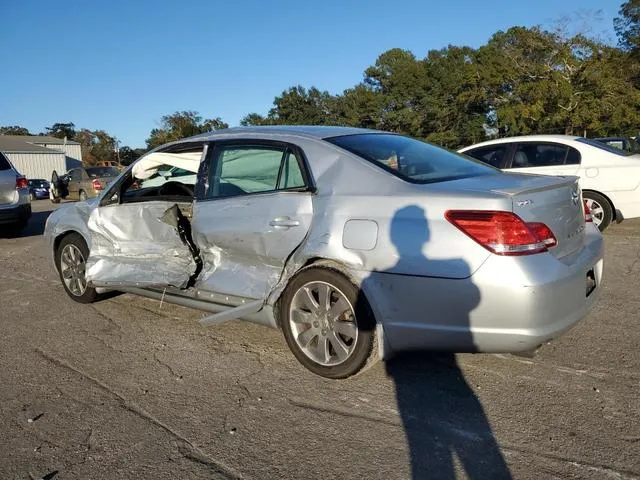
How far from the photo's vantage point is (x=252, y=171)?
4.21 meters

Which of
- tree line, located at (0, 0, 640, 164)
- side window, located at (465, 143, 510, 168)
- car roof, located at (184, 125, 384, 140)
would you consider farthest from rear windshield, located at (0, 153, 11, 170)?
tree line, located at (0, 0, 640, 164)

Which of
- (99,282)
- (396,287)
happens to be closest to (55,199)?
(99,282)

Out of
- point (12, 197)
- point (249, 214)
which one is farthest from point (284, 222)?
point (12, 197)

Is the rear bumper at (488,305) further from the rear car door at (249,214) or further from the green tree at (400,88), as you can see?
the green tree at (400,88)

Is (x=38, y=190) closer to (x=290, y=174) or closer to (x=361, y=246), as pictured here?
(x=290, y=174)

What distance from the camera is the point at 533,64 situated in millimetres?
37594

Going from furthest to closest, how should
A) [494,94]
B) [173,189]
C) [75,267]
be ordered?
[494,94] → [75,267] → [173,189]

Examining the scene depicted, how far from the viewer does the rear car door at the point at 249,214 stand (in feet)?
12.4

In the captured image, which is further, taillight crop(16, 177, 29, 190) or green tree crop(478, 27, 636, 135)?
Result: green tree crop(478, 27, 636, 135)

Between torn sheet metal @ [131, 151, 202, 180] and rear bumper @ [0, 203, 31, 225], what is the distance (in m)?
6.33

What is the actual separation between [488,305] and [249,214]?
1810 mm

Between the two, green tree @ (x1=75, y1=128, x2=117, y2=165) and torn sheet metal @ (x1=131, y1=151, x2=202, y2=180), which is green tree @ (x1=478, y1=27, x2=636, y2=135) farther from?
green tree @ (x1=75, y1=128, x2=117, y2=165)

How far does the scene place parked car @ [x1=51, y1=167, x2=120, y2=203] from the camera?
1977 centimetres

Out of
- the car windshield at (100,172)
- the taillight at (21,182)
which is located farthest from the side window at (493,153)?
the car windshield at (100,172)
